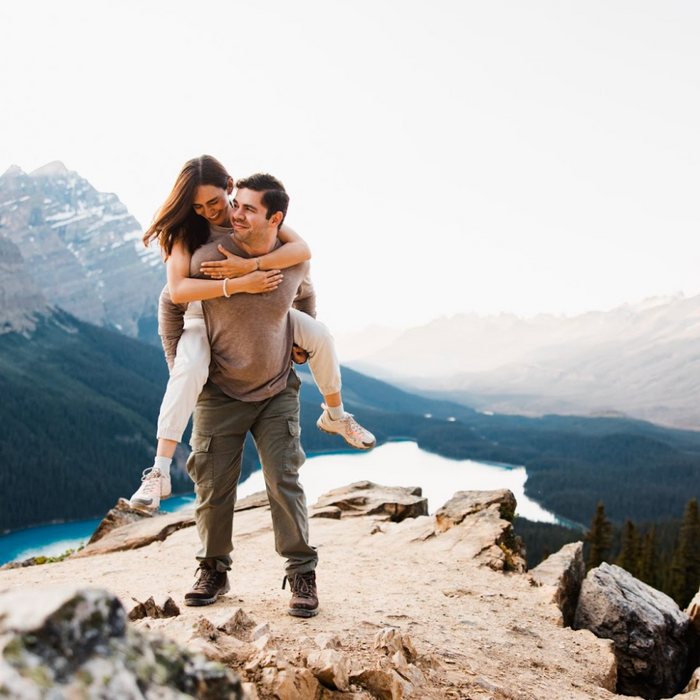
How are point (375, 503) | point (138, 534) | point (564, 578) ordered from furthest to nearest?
point (375, 503) → point (138, 534) → point (564, 578)

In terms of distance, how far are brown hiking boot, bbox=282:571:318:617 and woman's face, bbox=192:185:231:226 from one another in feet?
8.32

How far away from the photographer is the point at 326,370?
192 inches

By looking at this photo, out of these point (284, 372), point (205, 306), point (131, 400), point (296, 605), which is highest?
point (205, 306)

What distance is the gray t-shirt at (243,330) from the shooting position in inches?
166

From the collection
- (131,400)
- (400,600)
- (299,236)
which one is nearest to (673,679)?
(400,600)

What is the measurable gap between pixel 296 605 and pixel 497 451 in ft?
532

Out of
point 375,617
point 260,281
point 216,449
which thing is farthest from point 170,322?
point 375,617

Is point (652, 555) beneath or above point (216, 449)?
beneath

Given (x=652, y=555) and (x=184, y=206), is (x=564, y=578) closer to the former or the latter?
(x=184, y=206)

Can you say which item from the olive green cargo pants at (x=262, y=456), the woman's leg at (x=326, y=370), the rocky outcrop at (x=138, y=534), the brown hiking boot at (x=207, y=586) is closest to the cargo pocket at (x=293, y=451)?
the olive green cargo pants at (x=262, y=456)

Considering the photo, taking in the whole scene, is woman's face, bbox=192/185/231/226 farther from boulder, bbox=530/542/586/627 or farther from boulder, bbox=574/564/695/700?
boulder, bbox=574/564/695/700

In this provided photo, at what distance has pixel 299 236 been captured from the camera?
449 centimetres

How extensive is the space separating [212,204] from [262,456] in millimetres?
1759

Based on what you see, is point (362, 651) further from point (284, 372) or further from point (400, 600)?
point (400, 600)
